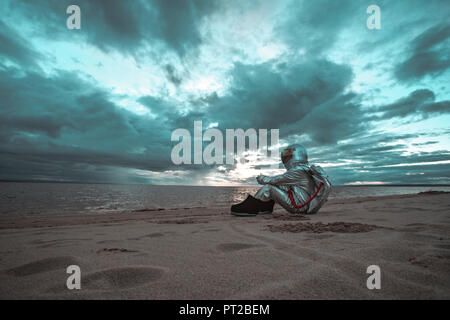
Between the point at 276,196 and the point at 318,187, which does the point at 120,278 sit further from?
the point at 318,187

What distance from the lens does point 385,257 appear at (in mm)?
1910

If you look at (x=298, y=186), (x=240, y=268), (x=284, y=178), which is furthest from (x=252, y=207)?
(x=240, y=268)

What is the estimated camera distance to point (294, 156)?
557 cm

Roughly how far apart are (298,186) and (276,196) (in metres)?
0.61

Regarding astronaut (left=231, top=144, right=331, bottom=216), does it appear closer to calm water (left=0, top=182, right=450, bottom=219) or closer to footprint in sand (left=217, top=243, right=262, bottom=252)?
footprint in sand (left=217, top=243, right=262, bottom=252)

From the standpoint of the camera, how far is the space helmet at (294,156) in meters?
5.55

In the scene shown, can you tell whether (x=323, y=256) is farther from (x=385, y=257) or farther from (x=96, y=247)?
(x=96, y=247)

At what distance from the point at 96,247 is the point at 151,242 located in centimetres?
65

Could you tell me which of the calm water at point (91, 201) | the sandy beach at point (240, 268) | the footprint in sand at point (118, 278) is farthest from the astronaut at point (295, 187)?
the calm water at point (91, 201)

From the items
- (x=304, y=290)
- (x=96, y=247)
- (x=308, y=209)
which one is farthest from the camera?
(x=308, y=209)

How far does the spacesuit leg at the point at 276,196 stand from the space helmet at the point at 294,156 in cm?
71

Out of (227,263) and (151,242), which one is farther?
(151,242)

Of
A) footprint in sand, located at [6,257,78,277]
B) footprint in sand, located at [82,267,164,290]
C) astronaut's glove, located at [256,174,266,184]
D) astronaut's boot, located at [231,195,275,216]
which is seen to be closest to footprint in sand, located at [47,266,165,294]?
footprint in sand, located at [82,267,164,290]
